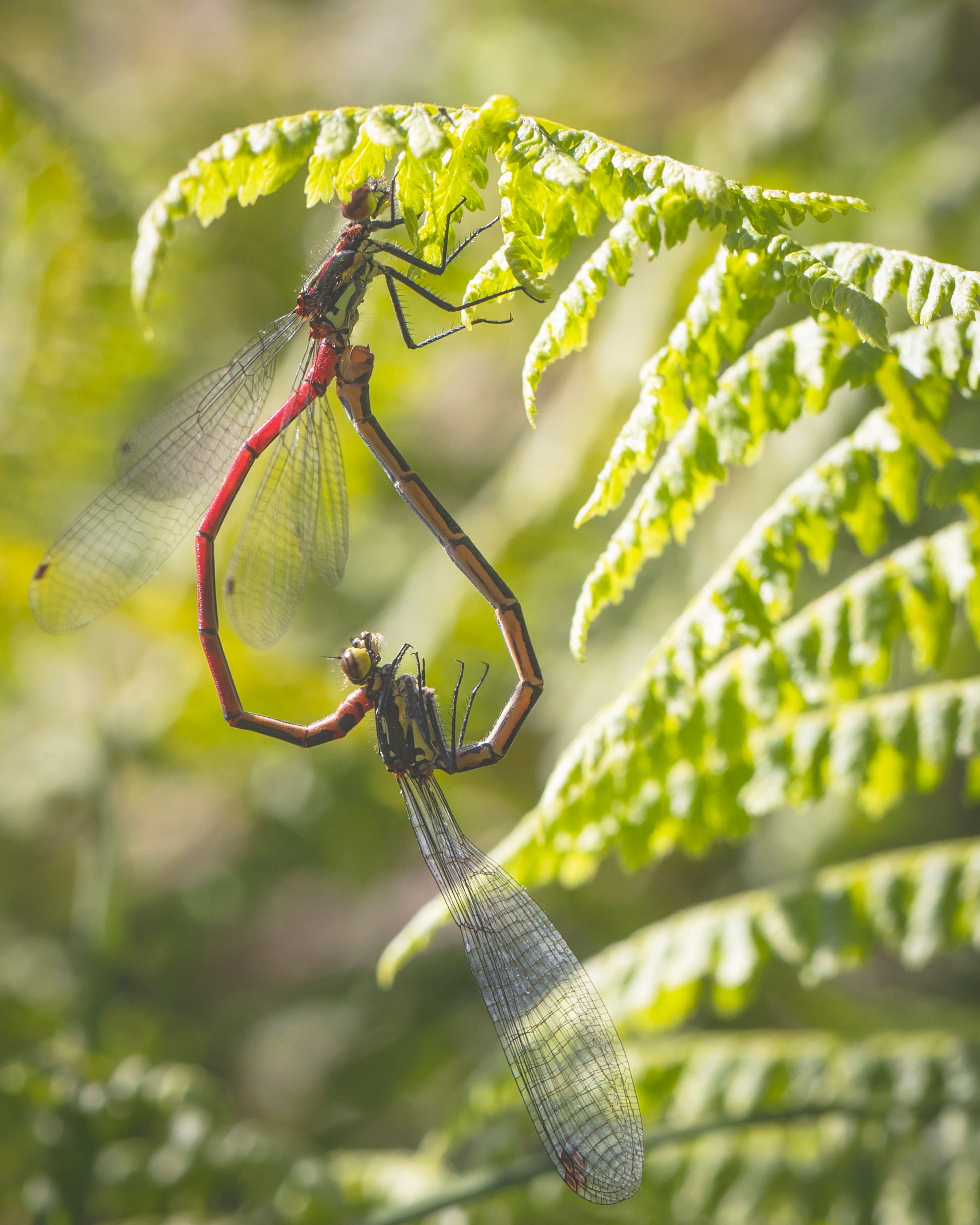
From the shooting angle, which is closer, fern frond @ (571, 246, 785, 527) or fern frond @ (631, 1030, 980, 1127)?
fern frond @ (571, 246, 785, 527)

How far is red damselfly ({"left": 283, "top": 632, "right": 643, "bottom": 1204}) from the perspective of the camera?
1.46m

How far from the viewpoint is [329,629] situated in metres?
4.19

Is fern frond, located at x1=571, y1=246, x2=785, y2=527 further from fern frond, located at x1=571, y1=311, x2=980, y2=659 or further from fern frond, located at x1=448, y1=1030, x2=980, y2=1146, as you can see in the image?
fern frond, located at x1=448, y1=1030, x2=980, y2=1146

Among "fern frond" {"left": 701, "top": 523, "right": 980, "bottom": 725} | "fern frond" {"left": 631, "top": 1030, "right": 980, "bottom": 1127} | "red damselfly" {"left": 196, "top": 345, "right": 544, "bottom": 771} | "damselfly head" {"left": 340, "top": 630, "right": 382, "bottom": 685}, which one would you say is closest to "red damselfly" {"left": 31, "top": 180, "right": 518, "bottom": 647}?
"red damselfly" {"left": 196, "top": 345, "right": 544, "bottom": 771}

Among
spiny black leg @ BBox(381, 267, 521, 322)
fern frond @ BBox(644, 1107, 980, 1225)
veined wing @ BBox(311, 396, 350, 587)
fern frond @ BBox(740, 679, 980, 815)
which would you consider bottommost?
fern frond @ BBox(644, 1107, 980, 1225)

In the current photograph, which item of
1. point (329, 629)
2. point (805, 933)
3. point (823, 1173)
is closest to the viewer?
point (805, 933)

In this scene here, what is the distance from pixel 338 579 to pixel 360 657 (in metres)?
0.25

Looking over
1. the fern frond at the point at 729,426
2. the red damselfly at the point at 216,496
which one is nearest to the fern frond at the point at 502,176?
the fern frond at the point at 729,426

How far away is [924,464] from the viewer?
2.29 metres

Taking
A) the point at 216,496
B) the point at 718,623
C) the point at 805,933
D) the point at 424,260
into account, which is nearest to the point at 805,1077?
the point at 805,933

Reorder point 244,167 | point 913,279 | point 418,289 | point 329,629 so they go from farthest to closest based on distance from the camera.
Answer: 1. point 329,629
2. point 418,289
3. point 244,167
4. point 913,279

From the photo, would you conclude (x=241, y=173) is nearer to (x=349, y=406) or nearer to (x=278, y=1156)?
(x=349, y=406)

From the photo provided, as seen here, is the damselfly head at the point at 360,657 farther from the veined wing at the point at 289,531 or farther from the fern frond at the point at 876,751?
the fern frond at the point at 876,751

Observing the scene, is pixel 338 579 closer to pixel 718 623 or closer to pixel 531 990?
pixel 718 623
